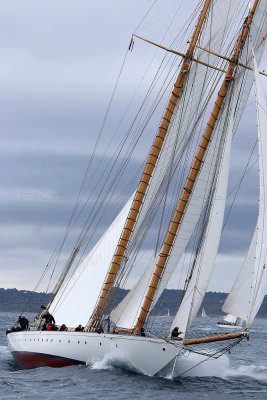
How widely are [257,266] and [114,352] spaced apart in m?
11.0

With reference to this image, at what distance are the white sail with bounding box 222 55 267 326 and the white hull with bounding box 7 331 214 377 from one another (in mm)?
5158

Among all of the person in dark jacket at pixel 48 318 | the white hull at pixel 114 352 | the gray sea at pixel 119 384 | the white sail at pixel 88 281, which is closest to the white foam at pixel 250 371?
the gray sea at pixel 119 384

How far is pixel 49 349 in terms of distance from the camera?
1983 inches

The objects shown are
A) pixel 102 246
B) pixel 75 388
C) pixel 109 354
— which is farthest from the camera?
pixel 102 246

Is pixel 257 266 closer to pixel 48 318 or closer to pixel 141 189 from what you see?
pixel 141 189

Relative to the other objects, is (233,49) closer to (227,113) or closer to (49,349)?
(227,113)

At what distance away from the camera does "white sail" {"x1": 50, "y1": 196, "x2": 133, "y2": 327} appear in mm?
52812

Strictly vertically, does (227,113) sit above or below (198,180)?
above

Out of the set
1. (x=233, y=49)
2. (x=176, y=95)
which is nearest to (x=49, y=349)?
(x=176, y=95)

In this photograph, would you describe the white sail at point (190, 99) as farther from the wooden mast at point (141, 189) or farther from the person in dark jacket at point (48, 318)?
the person in dark jacket at point (48, 318)

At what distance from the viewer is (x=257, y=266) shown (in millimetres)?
38938

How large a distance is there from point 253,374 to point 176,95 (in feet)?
58.7

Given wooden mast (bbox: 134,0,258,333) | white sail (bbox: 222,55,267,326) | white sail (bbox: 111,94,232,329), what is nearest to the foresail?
white sail (bbox: 222,55,267,326)

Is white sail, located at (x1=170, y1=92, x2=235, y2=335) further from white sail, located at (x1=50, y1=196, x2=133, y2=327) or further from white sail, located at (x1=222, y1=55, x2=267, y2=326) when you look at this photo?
white sail, located at (x1=50, y1=196, x2=133, y2=327)
